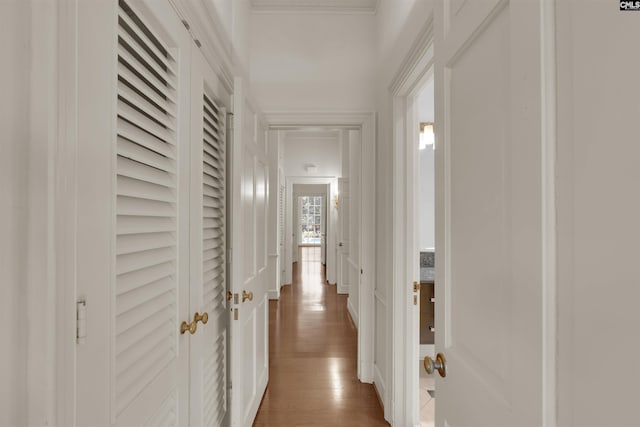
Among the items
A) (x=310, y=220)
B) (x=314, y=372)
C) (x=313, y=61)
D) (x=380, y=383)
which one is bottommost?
(x=314, y=372)

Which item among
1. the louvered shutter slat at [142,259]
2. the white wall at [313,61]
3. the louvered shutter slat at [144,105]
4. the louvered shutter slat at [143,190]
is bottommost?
the louvered shutter slat at [142,259]

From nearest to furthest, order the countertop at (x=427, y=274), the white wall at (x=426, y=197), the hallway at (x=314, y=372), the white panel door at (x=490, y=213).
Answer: the white panel door at (x=490, y=213)
the hallway at (x=314, y=372)
the countertop at (x=427, y=274)
the white wall at (x=426, y=197)

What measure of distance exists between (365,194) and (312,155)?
4.64 meters

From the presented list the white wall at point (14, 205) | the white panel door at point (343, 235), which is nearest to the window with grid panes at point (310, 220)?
the white panel door at point (343, 235)

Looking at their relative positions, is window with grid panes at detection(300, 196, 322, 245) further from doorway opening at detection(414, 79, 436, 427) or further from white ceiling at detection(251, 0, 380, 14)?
white ceiling at detection(251, 0, 380, 14)

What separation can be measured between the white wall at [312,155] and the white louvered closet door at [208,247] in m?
5.34

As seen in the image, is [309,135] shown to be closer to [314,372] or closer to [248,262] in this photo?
[314,372]

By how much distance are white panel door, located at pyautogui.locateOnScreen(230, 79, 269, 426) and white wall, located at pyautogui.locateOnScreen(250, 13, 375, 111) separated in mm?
571

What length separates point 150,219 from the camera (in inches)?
43.3

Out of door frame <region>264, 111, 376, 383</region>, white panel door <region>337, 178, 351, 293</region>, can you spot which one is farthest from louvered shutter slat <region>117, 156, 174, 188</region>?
white panel door <region>337, 178, 351, 293</region>

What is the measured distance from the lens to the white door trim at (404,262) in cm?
220

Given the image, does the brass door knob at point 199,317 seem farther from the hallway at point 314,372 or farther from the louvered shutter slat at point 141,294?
the hallway at point 314,372

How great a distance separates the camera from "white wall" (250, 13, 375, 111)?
2836 mm

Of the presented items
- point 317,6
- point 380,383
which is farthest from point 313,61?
point 380,383
